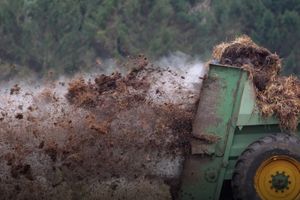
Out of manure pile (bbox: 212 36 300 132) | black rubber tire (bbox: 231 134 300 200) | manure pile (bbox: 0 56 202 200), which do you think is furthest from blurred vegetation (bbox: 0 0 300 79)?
black rubber tire (bbox: 231 134 300 200)

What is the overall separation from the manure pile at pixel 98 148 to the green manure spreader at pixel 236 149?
7.1 inches

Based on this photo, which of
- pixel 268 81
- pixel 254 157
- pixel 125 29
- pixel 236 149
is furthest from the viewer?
pixel 125 29

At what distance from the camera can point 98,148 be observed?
7.57m

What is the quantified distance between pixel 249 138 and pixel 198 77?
93 cm

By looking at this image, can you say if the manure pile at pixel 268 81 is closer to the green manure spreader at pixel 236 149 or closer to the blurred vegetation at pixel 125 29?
the green manure spreader at pixel 236 149

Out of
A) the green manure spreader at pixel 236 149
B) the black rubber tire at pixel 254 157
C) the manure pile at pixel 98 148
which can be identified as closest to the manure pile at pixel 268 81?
the green manure spreader at pixel 236 149

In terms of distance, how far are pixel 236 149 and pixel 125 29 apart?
21994 mm

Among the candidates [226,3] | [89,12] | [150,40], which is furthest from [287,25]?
[89,12]

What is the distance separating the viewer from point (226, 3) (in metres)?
31.8

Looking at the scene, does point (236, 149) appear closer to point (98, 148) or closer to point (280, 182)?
point (280, 182)

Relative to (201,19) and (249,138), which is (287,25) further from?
(249,138)

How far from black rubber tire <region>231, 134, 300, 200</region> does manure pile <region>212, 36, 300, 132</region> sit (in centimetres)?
22

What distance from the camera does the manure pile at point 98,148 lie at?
7.52 meters

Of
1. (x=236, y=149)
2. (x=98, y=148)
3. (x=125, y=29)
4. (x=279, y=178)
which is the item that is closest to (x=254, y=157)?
(x=236, y=149)
